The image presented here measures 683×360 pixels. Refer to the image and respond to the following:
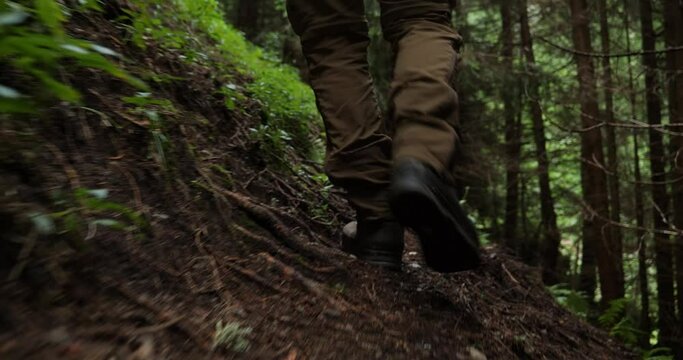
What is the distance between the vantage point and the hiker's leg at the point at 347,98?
6.94ft

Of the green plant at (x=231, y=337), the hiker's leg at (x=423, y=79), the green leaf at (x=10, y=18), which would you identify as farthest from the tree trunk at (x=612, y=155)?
the green leaf at (x=10, y=18)

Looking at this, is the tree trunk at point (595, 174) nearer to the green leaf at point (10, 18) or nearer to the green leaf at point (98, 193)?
the green leaf at point (98, 193)

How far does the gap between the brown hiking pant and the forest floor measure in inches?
14.3

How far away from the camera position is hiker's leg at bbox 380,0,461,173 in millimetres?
1867

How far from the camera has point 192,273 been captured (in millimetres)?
1530

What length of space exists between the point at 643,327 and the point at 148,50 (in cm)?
1052

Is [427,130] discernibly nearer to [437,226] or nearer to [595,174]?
[437,226]

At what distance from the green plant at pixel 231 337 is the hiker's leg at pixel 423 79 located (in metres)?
0.79

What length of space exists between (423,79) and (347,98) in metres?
0.35

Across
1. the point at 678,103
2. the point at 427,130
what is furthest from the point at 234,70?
the point at 678,103

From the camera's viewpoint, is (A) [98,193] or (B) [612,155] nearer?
(A) [98,193]

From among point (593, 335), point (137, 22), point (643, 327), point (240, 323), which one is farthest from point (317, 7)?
point (643, 327)

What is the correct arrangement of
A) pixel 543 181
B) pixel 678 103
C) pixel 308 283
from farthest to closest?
pixel 543 181 → pixel 678 103 → pixel 308 283

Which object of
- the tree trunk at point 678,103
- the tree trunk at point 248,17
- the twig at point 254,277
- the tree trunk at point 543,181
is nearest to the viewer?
the twig at point 254,277
